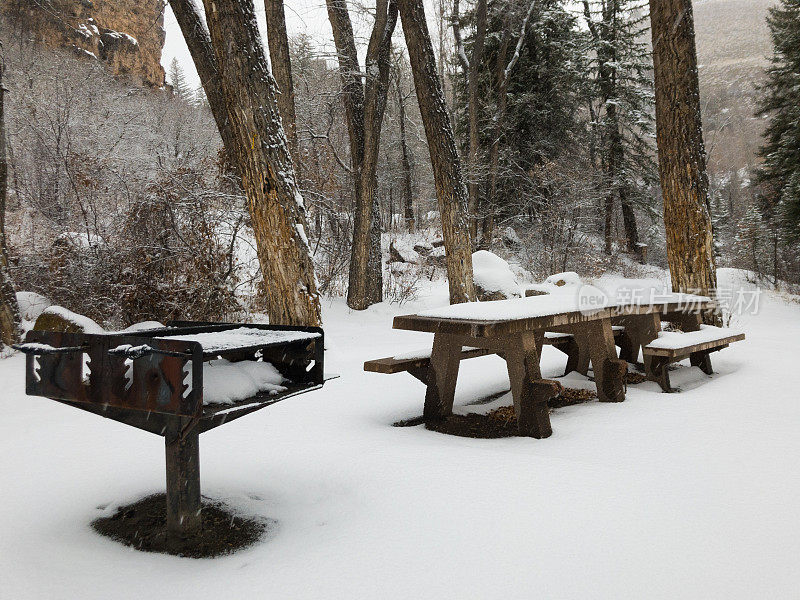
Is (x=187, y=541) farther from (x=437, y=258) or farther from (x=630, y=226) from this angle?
(x=630, y=226)

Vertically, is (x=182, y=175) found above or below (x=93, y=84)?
below

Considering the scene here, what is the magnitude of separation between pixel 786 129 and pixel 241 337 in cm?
2238

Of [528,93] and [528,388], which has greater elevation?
[528,93]

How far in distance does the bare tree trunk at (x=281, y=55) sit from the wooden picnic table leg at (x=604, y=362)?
230 inches

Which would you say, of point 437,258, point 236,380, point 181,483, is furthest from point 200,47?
point 437,258

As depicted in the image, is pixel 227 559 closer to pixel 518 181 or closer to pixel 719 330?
pixel 719 330

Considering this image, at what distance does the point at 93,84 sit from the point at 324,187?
17026 millimetres

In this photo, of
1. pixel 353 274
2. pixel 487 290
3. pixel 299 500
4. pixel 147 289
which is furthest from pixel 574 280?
pixel 299 500

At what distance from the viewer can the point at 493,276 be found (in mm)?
11242

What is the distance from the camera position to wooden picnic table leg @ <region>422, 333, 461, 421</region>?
400 cm

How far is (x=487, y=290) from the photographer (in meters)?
11.0

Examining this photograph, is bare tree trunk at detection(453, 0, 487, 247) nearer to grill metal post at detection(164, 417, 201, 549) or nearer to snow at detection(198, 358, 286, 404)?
snow at detection(198, 358, 286, 404)

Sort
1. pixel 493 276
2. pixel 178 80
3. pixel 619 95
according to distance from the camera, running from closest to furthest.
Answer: pixel 493 276, pixel 619 95, pixel 178 80

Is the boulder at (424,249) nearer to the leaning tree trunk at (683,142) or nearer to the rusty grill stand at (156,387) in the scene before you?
the leaning tree trunk at (683,142)
